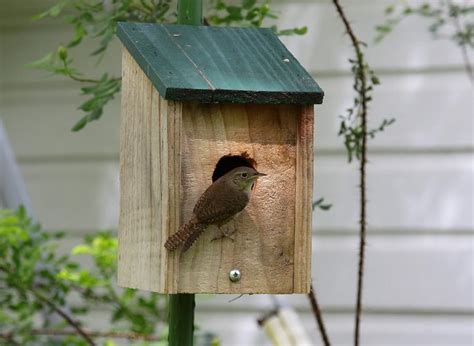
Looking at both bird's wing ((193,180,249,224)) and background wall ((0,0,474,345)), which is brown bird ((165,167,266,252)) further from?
background wall ((0,0,474,345))

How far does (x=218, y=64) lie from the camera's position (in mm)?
2195

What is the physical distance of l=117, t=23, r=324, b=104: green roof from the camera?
2.13m

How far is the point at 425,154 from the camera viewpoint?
17.2ft

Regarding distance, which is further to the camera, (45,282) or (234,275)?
(45,282)

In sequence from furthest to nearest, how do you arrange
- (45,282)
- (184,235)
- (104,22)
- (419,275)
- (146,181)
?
1. (419,275)
2. (45,282)
3. (104,22)
4. (146,181)
5. (184,235)

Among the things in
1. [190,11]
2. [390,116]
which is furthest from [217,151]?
[390,116]

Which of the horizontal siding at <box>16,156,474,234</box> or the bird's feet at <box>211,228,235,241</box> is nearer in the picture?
the bird's feet at <box>211,228,235,241</box>

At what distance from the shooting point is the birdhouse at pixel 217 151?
2.16 m

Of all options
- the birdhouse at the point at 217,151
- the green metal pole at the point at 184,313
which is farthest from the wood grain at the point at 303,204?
the green metal pole at the point at 184,313

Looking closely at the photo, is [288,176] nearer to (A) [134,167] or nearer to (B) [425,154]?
(A) [134,167]

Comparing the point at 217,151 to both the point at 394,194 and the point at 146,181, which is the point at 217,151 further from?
the point at 394,194

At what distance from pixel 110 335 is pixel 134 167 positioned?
1245mm

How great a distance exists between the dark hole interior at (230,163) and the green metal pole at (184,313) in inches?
10.3

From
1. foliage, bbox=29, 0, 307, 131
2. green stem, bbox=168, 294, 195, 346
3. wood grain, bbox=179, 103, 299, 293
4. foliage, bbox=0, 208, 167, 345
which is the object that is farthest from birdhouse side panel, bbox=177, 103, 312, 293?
foliage, bbox=0, 208, 167, 345
